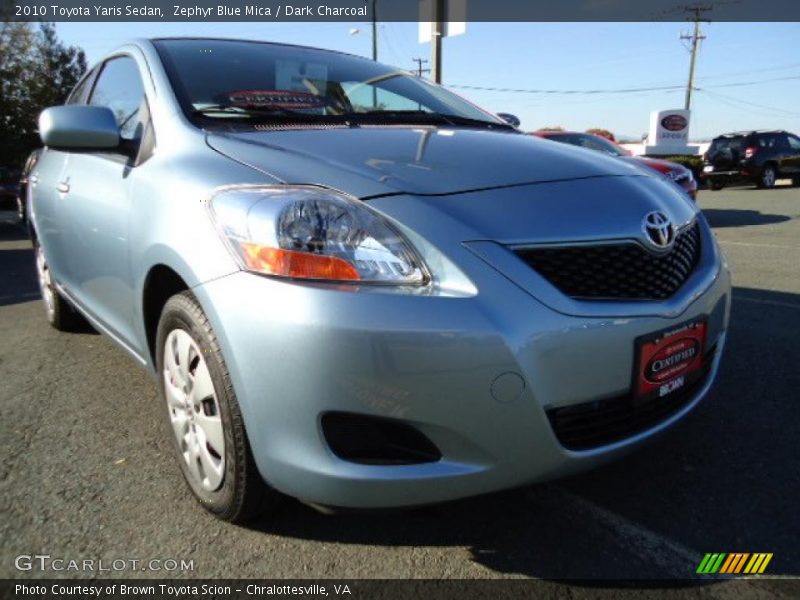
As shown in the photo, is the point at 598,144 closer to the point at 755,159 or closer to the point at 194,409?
the point at 194,409

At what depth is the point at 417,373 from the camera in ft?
4.77

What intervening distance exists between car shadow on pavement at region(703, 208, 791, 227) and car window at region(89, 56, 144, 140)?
900 cm

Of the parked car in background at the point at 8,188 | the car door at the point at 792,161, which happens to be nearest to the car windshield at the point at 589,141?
the car door at the point at 792,161

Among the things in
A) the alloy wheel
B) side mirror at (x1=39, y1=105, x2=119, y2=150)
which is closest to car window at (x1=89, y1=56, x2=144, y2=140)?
side mirror at (x1=39, y1=105, x2=119, y2=150)

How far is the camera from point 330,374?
1460 mm

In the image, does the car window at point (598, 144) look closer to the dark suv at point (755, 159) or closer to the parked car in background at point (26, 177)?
the parked car in background at point (26, 177)

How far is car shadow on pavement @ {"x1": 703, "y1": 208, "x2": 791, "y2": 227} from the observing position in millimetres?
9690

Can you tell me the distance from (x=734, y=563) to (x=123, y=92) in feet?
9.72

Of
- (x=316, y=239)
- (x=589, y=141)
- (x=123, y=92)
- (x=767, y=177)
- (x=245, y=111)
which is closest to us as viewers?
(x=316, y=239)

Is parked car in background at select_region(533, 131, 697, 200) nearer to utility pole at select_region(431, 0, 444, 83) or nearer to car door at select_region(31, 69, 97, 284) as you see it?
utility pole at select_region(431, 0, 444, 83)

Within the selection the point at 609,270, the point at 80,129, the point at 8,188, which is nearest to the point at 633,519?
the point at 609,270

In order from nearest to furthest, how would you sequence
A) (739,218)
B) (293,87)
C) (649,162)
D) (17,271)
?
(293,87) < (17,271) < (649,162) < (739,218)

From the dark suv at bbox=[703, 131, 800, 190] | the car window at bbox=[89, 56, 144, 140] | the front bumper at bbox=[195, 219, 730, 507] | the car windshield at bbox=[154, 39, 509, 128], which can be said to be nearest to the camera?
the front bumper at bbox=[195, 219, 730, 507]

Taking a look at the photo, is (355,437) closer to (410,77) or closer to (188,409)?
(188,409)
